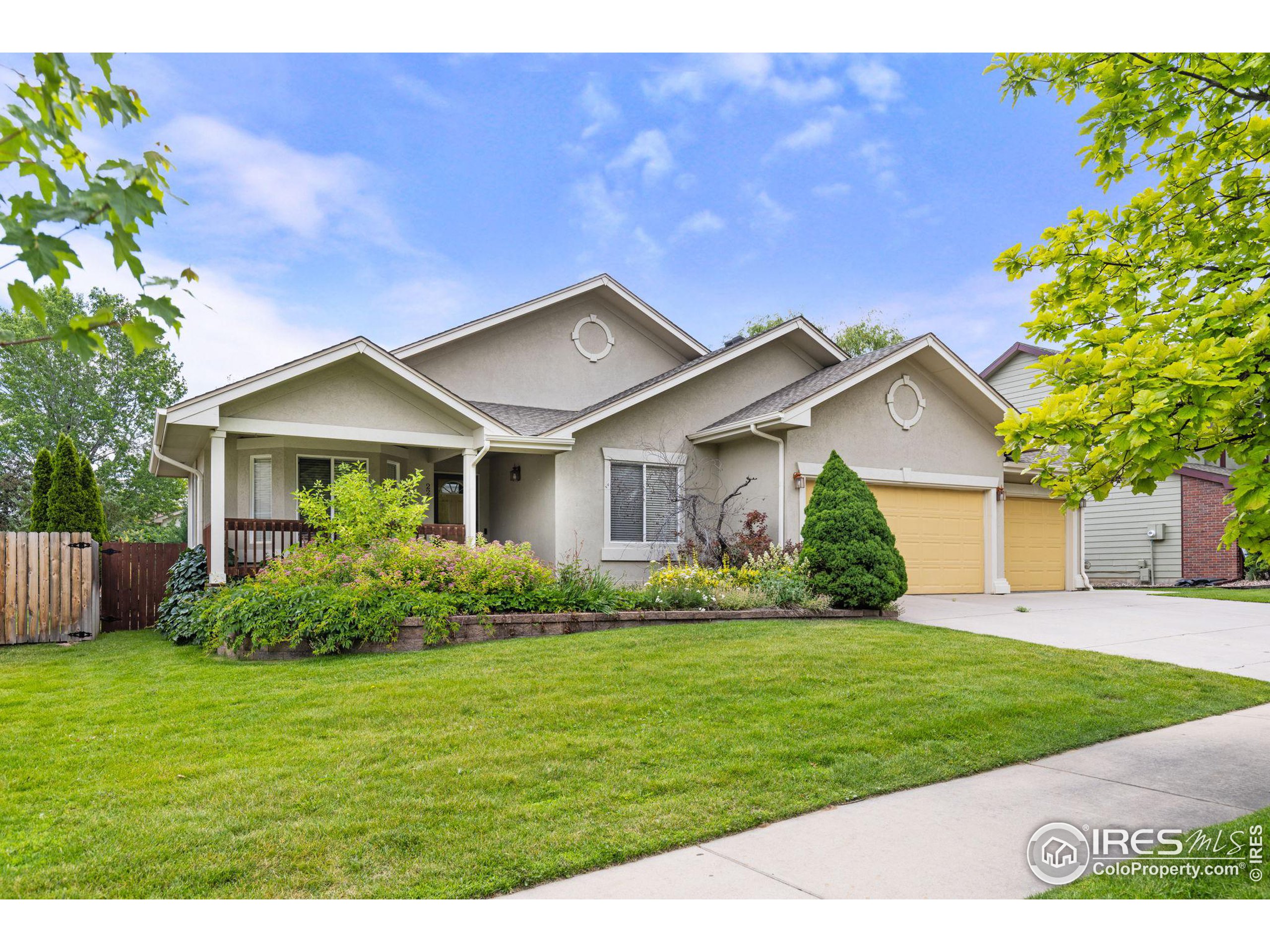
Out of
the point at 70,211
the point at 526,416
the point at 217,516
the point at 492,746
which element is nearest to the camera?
the point at 70,211

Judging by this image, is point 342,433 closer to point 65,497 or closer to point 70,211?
point 65,497

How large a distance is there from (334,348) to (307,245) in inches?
442

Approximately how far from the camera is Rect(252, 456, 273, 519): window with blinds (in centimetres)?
1466

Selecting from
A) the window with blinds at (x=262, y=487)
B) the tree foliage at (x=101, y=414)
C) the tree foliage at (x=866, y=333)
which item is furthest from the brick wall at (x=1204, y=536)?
the tree foliage at (x=101, y=414)

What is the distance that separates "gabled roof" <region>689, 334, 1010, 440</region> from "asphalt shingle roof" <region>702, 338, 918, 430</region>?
2 cm

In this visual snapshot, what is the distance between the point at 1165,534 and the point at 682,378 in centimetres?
1615

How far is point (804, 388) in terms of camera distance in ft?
50.7

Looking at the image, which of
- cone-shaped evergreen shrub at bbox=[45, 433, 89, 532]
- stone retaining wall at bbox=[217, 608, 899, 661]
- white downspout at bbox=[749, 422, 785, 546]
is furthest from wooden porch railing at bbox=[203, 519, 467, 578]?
Result: cone-shaped evergreen shrub at bbox=[45, 433, 89, 532]

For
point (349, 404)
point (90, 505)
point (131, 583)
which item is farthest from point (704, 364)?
point (90, 505)

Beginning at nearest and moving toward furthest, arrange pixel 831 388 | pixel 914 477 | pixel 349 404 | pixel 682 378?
pixel 349 404, pixel 831 388, pixel 682 378, pixel 914 477

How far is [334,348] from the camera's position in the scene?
12438 mm

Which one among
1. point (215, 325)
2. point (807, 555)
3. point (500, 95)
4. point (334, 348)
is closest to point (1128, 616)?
point (807, 555)

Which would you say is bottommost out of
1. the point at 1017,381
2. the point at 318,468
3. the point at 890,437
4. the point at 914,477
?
the point at 914,477
